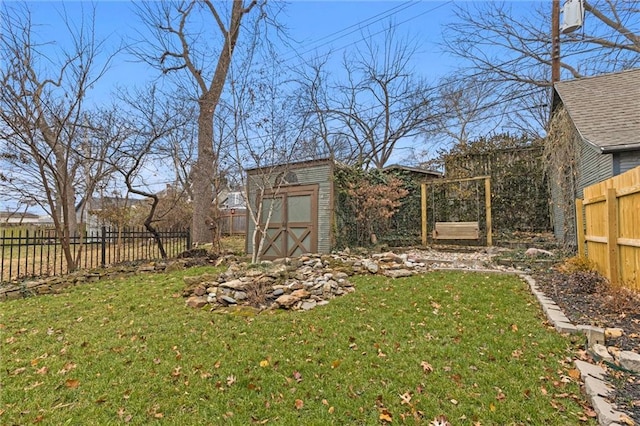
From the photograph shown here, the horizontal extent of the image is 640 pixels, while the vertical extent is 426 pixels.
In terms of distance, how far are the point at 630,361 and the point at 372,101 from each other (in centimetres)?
1485

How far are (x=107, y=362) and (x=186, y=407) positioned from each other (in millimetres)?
1188

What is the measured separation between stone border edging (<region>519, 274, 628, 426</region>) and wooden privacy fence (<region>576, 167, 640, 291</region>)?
45.2 inches

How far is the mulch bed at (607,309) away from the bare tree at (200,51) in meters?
8.85

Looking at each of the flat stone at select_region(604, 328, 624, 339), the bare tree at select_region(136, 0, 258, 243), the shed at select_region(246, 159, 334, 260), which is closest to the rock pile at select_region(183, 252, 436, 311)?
the shed at select_region(246, 159, 334, 260)

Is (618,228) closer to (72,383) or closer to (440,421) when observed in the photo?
(440,421)

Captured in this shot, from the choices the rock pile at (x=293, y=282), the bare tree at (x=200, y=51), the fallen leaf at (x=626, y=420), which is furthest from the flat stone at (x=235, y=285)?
the bare tree at (x=200, y=51)

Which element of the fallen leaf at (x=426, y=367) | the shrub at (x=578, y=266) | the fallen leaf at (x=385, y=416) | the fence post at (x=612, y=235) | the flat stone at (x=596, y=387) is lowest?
the fallen leaf at (x=385, y=416)

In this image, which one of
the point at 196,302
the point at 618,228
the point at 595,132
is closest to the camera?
the point at 618,228

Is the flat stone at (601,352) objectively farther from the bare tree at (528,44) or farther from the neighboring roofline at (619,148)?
the bare tree at (528,44)

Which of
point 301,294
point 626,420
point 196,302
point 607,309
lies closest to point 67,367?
point 196,302

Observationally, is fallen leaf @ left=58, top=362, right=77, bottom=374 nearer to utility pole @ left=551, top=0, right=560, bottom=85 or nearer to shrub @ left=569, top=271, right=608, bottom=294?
shrub @ left=569, top=271, right=608, bottom=294

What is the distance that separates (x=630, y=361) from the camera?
2.61 metres

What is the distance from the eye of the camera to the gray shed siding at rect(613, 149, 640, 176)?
547 cm

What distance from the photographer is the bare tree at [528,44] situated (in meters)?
10.6
